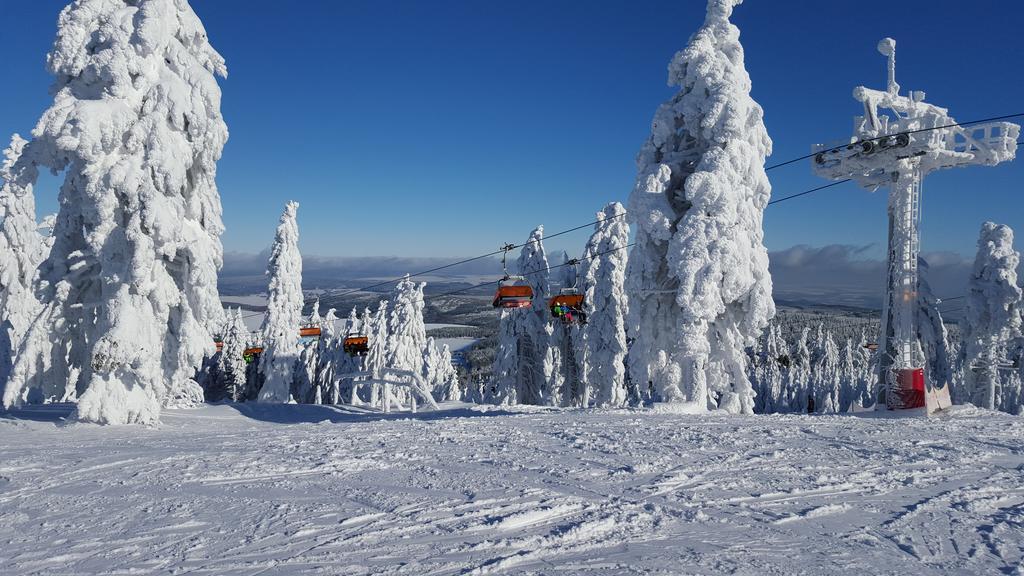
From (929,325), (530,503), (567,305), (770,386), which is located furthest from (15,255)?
(770,386)

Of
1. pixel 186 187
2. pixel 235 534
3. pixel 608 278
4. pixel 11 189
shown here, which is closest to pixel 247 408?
pixel 186 187

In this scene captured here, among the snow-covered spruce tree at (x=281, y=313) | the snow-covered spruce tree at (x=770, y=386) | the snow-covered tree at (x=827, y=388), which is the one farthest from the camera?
the snow-covered spruce tree at (x=770, y=386)

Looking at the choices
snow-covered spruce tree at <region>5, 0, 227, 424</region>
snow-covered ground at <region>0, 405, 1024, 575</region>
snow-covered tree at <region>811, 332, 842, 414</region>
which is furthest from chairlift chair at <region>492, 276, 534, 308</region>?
snow-covered tree at <region>811, 332, 842, 414</region>

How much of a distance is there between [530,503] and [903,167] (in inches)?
573

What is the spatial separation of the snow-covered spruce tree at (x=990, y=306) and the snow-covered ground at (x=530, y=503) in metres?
19.7

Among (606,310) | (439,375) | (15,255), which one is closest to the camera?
(15,255)

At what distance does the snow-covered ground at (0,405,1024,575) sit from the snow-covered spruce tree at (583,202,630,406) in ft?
64.4

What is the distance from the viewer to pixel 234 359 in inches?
1892

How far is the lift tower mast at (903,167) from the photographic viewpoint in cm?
1445

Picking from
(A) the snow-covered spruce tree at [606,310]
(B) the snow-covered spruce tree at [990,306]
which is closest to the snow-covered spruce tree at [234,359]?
(A) the snow-covered spruce tree at [606,310]

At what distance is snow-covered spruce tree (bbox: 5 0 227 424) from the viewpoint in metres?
12.8

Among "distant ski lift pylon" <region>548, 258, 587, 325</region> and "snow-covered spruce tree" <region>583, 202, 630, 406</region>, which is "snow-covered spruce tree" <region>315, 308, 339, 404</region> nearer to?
"snow-covered spruce tree" <region>583, 202, 630, 406</region>

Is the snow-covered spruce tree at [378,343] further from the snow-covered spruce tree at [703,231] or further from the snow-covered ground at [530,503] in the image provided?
the snow-covered ground at [530,503]

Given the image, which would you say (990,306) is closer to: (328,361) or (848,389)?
(328,361)
